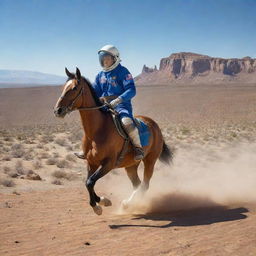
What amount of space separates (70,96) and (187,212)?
11.3 ft

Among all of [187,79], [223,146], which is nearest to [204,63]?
[187,79]

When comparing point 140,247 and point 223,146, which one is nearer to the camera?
point 140,247

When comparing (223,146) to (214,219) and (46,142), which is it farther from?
(214,219)

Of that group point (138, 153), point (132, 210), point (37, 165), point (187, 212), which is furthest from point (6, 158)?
point (187, 212)

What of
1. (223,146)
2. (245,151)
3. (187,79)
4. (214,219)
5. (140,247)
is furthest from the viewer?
(187,79)

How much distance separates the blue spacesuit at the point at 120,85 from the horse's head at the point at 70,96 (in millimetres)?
838

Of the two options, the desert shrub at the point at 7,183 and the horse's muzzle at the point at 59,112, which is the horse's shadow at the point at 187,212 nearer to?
the horse's muzzle at the point at 59,112

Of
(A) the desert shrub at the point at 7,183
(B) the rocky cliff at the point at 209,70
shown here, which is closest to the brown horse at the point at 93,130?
(A) the desert shrub at the point at 7,183

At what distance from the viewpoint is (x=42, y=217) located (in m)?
6.91

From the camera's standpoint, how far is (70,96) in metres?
6.18

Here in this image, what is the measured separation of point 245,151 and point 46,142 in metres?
11.2

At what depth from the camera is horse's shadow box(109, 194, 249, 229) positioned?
6.49 metres

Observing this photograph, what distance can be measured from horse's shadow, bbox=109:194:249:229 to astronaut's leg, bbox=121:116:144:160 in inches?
49.6

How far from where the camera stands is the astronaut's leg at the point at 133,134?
694 centimetres
